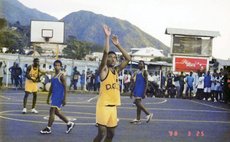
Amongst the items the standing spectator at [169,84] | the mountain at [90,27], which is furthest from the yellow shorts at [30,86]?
the mountain at [90,27]

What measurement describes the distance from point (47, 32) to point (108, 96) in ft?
58.4

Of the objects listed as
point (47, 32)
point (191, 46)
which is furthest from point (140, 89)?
point (191, 46)

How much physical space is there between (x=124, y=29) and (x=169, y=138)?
81695mm

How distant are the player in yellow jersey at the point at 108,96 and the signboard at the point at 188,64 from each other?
75.9 feet

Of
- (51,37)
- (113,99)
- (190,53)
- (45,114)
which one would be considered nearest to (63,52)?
(190,53)

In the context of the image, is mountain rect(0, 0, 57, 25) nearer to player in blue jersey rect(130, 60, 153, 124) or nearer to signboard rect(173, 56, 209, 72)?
player in blue jersey rect(130, 60, 153, 124)

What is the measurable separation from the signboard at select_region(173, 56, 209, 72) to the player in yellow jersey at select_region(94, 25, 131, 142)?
75.9ft

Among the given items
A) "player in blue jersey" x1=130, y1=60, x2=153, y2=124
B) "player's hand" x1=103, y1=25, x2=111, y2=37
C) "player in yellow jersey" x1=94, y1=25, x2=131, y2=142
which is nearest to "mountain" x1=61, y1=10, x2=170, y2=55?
"player in blue jersey" x1=130, y1=60, x2=153, y2=124

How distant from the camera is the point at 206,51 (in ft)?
105

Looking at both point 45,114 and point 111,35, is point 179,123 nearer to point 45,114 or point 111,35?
point 45,114

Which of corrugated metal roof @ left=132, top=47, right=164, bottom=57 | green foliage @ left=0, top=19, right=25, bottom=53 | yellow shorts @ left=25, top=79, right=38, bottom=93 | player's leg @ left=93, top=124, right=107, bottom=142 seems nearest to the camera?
player's leg @ left=93, top=124, right=107, bottom=142

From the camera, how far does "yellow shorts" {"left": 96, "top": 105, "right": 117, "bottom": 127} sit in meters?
7.75

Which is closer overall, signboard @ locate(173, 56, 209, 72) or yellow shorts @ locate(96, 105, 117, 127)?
yellow shorts @ locate(96, 105, 117, 127)

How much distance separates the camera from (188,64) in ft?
102
